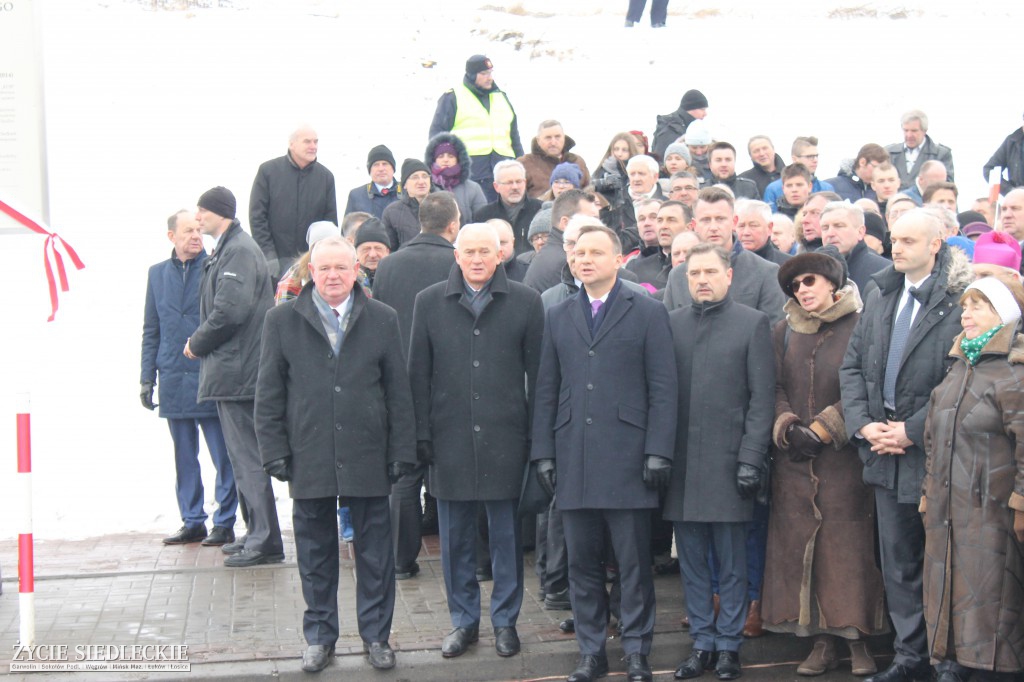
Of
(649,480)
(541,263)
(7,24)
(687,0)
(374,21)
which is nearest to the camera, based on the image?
(649,480)

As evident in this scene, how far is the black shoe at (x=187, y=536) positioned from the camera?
9477 millimetres

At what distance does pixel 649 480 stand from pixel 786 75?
18348mm

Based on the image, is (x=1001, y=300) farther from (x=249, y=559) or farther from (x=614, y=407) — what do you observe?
(x=249, y=559)

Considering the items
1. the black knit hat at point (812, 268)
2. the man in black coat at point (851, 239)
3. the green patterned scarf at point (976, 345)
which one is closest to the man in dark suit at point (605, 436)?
the black knit hat at point (812, 268)

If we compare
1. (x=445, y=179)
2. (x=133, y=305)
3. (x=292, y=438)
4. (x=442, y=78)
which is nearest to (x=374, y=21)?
(x=442, y=78)

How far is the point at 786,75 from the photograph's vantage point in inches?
936

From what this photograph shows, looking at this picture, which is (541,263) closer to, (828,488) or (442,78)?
(828,488)

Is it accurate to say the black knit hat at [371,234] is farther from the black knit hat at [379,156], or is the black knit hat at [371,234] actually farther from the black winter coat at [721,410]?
the black winter coat at [721,410]

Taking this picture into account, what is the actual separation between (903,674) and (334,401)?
3.22 m

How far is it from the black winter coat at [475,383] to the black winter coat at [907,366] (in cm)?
170

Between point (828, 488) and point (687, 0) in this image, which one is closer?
point (828, 488)

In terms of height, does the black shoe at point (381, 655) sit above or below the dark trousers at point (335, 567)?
below

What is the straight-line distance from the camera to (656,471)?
266 inches

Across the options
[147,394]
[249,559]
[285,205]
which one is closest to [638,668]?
[249,559]
